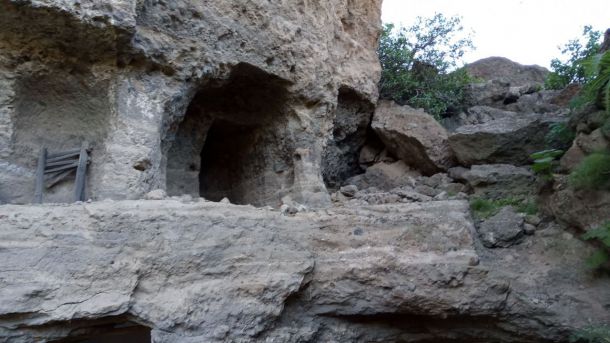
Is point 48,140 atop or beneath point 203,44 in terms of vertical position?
beneath

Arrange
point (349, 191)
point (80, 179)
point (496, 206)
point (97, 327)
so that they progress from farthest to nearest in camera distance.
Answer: point (349, 191) < point (496, 206) < point (80, 179) < point (97, 327)

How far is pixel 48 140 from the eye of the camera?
5.22 meters

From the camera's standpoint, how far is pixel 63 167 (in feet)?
16.8

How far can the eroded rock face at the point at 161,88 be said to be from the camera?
4.82m

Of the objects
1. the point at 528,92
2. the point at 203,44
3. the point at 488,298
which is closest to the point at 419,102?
the point at 528,92

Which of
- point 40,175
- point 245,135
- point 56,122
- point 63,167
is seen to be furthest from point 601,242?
point 56,122

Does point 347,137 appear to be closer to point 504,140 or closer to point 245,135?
point 245,135

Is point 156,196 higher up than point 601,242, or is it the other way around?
point 156,196

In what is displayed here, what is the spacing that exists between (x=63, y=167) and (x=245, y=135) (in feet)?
8.33

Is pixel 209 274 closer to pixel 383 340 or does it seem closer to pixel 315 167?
pixel 383 340

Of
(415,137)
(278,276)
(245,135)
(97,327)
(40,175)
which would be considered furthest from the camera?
(415,137)

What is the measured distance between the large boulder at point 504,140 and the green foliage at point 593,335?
2827mm

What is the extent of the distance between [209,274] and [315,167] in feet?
10.0

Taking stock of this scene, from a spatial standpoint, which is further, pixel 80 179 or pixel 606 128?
pixel 80 179
